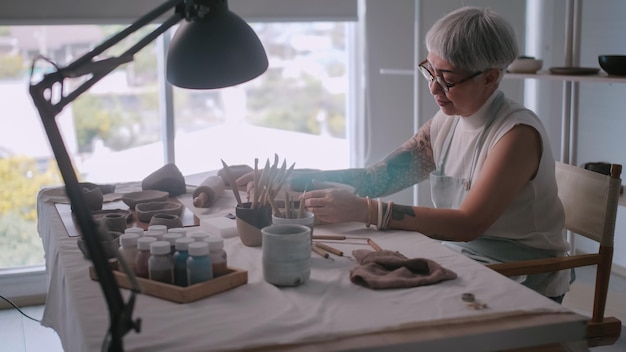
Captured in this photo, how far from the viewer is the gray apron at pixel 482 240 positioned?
1917mm

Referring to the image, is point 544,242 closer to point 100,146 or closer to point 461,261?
point 461,261

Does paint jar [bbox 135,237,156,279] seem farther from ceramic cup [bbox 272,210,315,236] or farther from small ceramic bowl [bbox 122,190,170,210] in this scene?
small ceramic bowl [bbox 122,190,170,210]

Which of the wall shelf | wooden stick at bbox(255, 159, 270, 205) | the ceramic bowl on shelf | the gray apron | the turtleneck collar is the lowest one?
the gray apron

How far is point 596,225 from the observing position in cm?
197

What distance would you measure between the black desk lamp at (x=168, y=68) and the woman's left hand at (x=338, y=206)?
0.37 meters

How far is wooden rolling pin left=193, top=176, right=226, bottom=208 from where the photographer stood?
83.4 inches

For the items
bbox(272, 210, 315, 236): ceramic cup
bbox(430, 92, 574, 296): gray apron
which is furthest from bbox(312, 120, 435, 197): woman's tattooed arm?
bbox(272, 210, 315, 236): ceramic cup

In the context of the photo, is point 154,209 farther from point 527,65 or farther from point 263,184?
point 527,65

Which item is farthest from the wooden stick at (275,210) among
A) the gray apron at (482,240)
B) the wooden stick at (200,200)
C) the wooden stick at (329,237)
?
the gray apron at (482,240)

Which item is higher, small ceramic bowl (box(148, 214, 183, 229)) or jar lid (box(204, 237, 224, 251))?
jar lid (box(204, 237, 224, 251))

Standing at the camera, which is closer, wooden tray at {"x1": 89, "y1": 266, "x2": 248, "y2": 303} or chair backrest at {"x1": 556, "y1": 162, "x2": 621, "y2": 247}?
wooden tray at {"x1": 89, "y1": 266, "x2": 248, "y2": 303}

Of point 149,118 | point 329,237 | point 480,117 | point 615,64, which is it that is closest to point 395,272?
point 329,237

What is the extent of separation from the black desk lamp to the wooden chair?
2.72ft

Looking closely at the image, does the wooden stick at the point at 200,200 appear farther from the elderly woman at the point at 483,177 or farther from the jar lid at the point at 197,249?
the jar lid at the point at 197,249
